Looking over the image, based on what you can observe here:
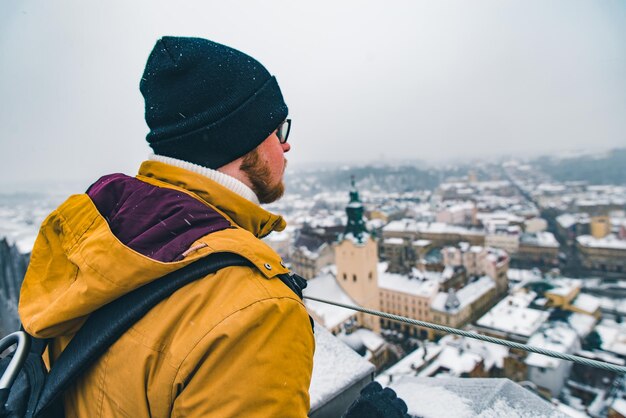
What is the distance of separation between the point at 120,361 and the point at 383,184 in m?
98.8

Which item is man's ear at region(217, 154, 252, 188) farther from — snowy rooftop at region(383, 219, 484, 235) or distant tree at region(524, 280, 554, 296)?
snowy rooftop at region(383, 219, 484, 235)

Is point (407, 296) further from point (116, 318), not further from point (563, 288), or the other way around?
point (116, 318)

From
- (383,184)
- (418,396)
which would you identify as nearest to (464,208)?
(383,184)

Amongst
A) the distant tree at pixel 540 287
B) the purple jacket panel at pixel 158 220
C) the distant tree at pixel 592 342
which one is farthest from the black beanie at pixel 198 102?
the distant tree at pixel 540 287

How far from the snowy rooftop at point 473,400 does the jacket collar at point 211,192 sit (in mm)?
1430

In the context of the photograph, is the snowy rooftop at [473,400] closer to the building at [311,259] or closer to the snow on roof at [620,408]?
the snow on roof at [620,408]

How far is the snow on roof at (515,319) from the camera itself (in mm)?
22219

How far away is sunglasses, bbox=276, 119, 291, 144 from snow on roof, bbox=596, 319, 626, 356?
82.3ft

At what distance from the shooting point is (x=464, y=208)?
5856 cm

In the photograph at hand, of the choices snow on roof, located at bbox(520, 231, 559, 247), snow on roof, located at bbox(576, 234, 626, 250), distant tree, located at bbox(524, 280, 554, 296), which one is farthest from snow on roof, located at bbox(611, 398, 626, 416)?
snow on roof, located at bbox(520, 231, 559, 247)

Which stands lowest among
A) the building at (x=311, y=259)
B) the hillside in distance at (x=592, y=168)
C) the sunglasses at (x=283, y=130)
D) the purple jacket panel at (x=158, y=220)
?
the hillside in distance at (x=592, y=168)

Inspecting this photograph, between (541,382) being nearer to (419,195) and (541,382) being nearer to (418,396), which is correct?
(418,396)

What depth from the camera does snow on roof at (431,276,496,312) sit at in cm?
2714

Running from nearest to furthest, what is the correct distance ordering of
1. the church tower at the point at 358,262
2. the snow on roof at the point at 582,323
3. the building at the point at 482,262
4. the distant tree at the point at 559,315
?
the snow on roof at the point at 582,323 < the distant tree at the point at 559,315 < the church tower at the point at 358,262 < the building at the point at 482,262
